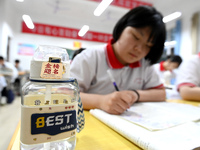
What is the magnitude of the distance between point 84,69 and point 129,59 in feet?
0.83

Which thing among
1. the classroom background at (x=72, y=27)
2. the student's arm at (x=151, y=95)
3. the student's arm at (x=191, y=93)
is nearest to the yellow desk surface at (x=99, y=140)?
the student's arm at (x=151, y=95)

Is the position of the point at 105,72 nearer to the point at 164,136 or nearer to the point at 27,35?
the point at 164,136

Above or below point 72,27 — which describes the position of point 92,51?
below

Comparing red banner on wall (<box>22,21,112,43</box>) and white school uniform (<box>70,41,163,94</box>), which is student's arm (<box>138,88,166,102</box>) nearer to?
white school uniform (<box>70,41,163,94</box>)

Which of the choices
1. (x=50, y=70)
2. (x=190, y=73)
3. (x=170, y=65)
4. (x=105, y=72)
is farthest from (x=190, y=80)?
(x=170, y=65)

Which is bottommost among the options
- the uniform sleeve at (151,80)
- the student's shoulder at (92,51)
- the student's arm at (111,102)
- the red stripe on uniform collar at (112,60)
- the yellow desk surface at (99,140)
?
the yellow desk surface at (99,140)

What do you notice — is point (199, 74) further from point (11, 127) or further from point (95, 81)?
point (11, 127)

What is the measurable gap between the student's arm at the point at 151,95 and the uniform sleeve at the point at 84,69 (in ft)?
0.88

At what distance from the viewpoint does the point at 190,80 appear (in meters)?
0.96

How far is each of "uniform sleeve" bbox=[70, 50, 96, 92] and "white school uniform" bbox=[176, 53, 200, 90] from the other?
0.71 metres

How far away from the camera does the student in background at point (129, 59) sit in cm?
66

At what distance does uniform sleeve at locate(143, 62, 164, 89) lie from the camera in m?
0.80

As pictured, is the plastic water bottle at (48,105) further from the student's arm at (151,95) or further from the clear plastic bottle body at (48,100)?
the student's arm at (151,95)

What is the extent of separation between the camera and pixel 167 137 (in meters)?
0.28
